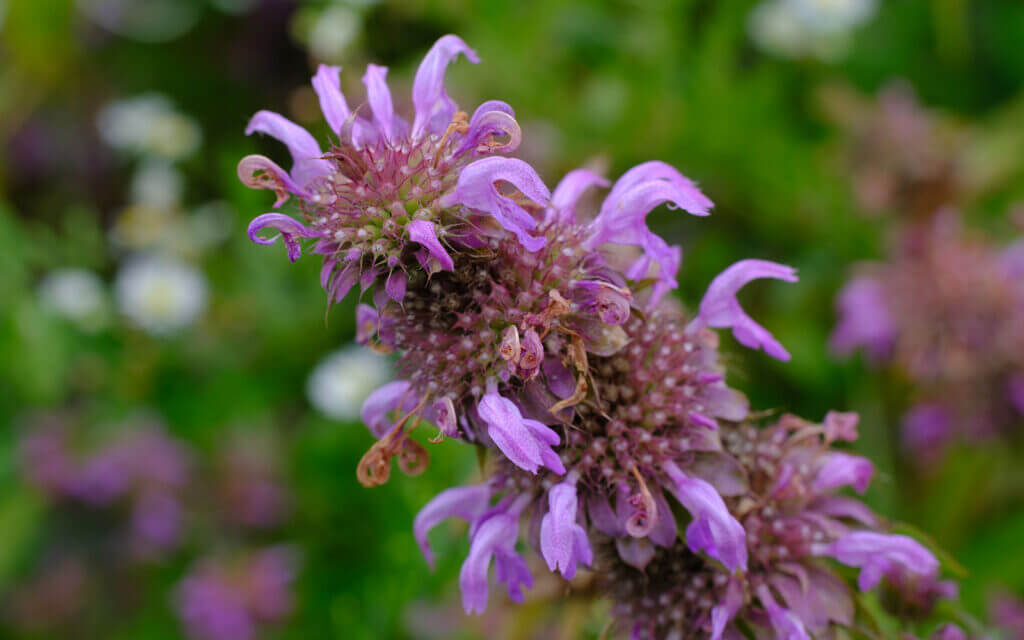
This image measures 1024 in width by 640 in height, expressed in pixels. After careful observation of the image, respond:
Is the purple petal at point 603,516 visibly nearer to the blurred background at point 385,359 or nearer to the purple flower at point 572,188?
the purple flower at point 572,188

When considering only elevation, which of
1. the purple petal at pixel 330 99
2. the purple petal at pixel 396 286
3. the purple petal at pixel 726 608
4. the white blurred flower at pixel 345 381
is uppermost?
the purple petal at pixel 330 99

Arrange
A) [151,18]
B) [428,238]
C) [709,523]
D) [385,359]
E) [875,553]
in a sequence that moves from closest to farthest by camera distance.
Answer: [428,238], [709,523], [875,553], [385,359], [151,18]

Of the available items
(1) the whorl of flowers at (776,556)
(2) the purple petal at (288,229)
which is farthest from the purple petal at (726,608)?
(2) the purple petal at (288,229)

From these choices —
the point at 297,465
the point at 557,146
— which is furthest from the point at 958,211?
the point at 297,465

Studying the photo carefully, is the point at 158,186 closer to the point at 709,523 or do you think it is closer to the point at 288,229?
the point at 288,229

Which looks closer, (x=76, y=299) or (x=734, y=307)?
(x=734, y=307)

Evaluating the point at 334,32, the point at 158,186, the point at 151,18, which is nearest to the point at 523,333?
the point at 334,32
